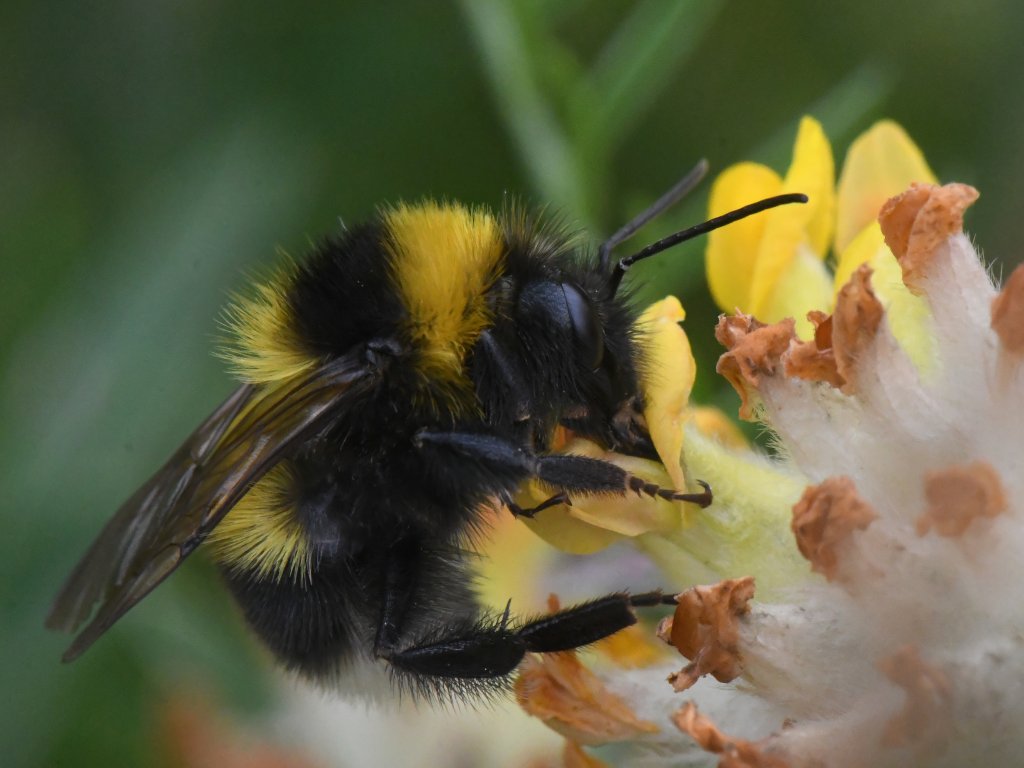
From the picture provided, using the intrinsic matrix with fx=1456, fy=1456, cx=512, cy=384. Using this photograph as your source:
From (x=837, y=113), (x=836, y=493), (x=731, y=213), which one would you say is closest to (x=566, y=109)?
(x=837, y=113)

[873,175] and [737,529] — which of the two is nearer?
[737,529]

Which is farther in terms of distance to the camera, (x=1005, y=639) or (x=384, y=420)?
(x=384, y=420)

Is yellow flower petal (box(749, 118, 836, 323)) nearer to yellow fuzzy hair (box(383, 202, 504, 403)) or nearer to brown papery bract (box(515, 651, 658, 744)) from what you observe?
yellow fuzzy hair (box(383, 202, 504, 403))

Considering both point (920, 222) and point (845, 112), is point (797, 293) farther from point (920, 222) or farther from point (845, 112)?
point (845, 112)

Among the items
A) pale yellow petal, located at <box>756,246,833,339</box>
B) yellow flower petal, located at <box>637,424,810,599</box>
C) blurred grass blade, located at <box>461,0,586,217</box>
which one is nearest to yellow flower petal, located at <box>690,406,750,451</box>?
yellow flower petal, located at <box>637,424,810,599</box>

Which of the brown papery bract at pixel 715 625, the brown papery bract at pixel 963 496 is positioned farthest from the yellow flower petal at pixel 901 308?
the brown papery bract at pixel 715 625

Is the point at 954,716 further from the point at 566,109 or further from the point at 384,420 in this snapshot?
the point at 566,109

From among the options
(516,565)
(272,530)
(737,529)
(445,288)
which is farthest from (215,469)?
(516,565)

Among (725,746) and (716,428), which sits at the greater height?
(716,428)
